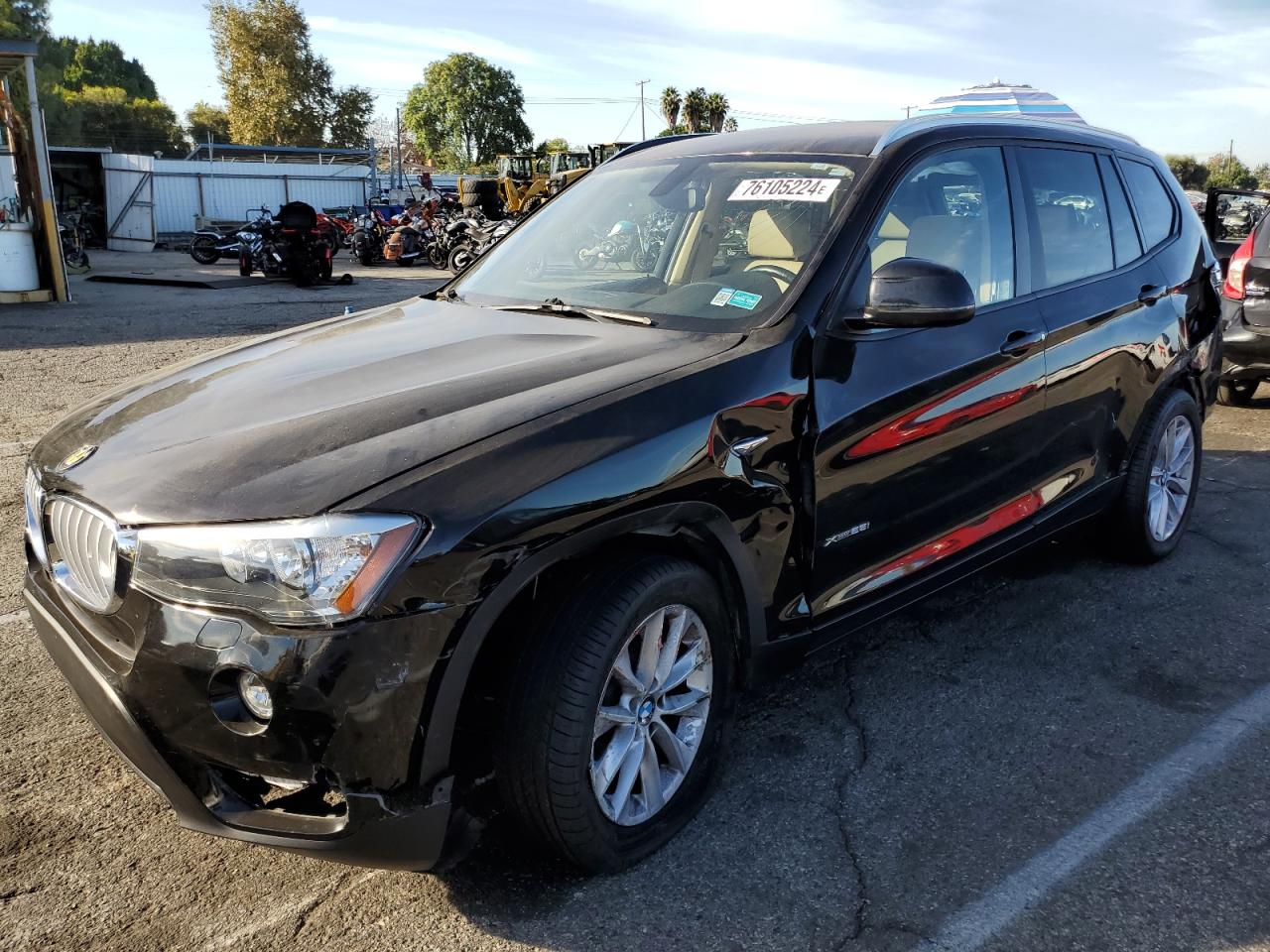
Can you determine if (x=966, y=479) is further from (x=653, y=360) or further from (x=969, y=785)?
(x=653, y=360)

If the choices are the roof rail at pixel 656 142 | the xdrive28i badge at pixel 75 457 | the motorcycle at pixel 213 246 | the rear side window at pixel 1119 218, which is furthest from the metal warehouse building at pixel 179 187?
the xdrive28i badge at pixel 75 457

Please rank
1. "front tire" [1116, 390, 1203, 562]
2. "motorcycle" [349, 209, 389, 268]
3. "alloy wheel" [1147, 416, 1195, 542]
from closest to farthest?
"front tire" [1116, 390, 1203, 562] < "alloy wheel" [1147, 416, 1195, 542] < "motorcycle" [349, 209, 389, 268]

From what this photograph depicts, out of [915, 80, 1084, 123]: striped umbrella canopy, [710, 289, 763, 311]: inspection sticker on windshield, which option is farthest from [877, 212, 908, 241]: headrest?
[915, 80, 1084, 123]: striped umbrella canopy

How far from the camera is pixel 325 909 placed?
2.38 m

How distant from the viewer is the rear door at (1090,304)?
3639mm

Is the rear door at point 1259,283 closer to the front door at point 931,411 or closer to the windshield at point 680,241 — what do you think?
the front door at point 931,411

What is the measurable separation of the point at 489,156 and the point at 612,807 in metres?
98.1

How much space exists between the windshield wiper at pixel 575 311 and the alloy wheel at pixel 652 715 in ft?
3.14

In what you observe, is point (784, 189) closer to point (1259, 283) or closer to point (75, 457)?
point (75, 457)

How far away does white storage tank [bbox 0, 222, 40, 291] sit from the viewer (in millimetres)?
14273

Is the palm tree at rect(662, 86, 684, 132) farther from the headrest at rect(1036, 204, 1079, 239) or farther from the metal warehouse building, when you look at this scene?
the headrest at rect(1036, 204, 1079, 239)

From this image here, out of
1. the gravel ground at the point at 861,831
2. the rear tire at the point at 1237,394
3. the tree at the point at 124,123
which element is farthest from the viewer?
the tree at the point at 124,123

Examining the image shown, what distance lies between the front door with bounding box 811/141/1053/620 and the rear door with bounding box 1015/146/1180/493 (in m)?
0.14

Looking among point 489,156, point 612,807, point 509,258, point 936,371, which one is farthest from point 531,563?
point 489,156
